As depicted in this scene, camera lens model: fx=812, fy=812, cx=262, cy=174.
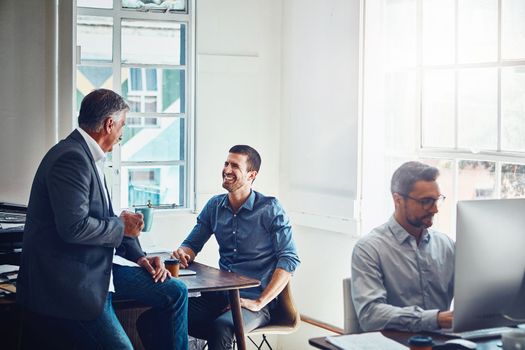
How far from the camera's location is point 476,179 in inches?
170

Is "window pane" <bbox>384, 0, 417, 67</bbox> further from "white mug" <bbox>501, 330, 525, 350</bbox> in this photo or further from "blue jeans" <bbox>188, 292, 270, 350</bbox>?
"white mug" <bbox>501, 330, 525, 350</bbox>

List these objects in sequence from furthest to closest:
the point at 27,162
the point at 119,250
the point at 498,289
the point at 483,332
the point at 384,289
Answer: the point at 27,162, the point at 119,250, the point at 384,289, the point at 483,332, the point at 498,289

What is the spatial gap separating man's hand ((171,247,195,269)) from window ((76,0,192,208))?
0.97m

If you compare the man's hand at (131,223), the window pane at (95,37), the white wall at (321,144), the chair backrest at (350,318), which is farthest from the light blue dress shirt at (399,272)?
the window pane at (95,37)

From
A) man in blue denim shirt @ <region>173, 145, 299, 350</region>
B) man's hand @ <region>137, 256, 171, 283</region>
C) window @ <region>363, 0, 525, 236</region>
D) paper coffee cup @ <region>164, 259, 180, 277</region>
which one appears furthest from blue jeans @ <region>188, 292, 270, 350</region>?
window @ <region>363, 0, 525, 236</region>

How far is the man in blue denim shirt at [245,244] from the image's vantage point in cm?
435

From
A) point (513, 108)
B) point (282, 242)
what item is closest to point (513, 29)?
point (513, 108)

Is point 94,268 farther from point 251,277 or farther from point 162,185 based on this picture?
point 162,185

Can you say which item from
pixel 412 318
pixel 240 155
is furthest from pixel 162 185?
pixel 412 318

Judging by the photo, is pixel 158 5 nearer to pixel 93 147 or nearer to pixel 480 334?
pixel 93 147

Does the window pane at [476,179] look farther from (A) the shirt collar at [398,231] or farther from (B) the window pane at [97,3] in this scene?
(B) the window pane at [97,3]

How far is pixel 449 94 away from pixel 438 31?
1.18 ft

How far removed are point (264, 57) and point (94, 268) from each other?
9.01 ft

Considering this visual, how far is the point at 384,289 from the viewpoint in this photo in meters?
3.22
